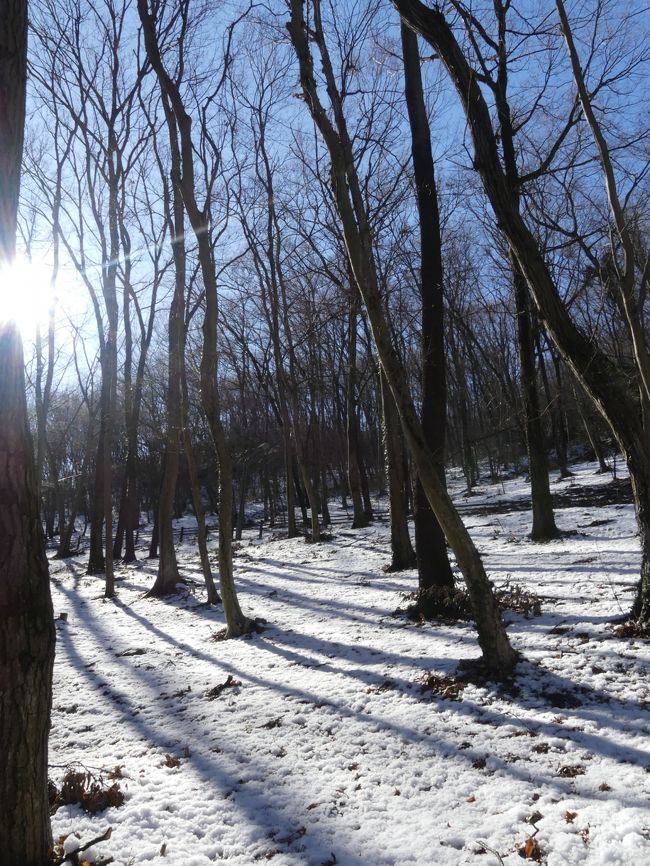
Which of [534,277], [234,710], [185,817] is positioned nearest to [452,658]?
[234,710]

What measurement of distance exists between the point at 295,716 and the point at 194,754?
881 mm

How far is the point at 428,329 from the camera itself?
713 centimetres

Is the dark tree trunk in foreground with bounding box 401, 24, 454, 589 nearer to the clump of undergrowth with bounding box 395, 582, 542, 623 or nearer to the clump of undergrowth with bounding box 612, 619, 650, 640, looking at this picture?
the clump of undergrowth with bounding box 395, 582, 542, 623

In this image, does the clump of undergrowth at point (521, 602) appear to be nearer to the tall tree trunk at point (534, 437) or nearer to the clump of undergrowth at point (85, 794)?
the tall tree trunk at point (534, 437)

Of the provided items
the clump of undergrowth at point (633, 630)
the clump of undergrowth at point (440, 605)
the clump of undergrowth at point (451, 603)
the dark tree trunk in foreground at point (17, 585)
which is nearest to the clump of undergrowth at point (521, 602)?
the clump of undergrowth at point (451, 603)

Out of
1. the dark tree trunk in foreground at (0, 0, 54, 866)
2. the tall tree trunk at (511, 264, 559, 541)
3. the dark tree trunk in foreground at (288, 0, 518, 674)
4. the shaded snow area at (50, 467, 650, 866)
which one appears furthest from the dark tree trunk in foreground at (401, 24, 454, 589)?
the dark tree trunk in foreground at (0, 0, 54, 866)

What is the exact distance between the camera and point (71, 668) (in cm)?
771

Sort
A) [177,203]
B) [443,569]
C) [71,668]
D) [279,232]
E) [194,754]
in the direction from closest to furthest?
[194,754]
[443,569]
[71,668]
[177,203]
[279,232]

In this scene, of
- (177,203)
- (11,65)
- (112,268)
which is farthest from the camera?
(112,268)

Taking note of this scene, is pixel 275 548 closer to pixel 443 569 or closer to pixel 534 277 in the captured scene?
pixel 443 569

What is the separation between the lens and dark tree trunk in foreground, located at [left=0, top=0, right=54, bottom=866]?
7.57 feet

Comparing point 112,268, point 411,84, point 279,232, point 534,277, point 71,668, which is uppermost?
point 279,232

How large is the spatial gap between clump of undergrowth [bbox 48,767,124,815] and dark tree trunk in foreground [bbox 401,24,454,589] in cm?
427

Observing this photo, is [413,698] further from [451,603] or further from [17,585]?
[17,585]
